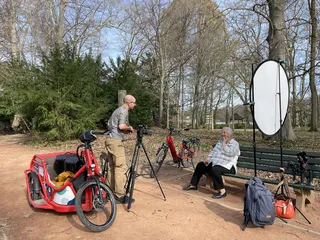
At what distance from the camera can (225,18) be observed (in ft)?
32.5

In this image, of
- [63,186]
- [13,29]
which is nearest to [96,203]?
[63,186]

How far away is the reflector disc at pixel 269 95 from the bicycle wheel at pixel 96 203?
2624 millimetres

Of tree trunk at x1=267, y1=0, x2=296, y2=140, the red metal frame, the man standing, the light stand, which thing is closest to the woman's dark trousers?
the light stand

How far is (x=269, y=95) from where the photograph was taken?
411 cm

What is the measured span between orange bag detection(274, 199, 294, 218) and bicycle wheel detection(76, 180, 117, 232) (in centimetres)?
220

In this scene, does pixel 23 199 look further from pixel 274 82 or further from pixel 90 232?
pixel 274 82

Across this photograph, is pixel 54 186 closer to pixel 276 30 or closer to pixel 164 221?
pixel 164 221

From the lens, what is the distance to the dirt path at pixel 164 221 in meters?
3.04

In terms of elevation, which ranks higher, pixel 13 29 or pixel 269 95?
pixel 13 29

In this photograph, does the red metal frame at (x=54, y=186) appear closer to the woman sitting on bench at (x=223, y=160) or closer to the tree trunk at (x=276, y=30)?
the woman sitting on bench at (x=223, y=160)

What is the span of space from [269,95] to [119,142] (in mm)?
2524

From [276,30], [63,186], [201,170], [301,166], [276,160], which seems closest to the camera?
[63,186]

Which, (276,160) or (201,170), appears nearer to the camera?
(276,160)

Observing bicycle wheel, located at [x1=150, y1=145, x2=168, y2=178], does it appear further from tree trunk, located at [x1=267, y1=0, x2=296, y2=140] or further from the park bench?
tree trunk, located at [x1=267, y1=0, x2=296, y2=140]
